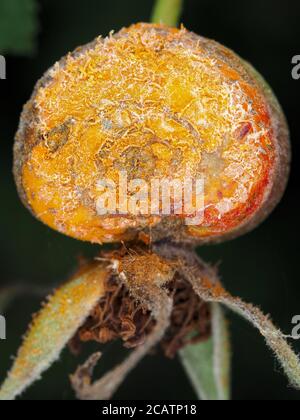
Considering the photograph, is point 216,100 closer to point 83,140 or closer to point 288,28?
point 83,140

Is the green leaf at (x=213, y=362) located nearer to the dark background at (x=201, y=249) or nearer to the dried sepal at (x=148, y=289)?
the dried sepal at (x=148, y=289)

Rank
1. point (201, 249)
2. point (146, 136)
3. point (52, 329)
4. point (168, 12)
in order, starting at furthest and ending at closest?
point (201, 249)
point (168, 12)
point (52, 329)
point (146, 136)

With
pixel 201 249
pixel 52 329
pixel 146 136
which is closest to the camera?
pixel 146 136

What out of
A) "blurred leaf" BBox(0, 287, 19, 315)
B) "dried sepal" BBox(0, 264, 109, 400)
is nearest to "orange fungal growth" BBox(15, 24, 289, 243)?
"dried sepal" BBox(0, 264, 109, 400)

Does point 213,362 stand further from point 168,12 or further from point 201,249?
point 168,12

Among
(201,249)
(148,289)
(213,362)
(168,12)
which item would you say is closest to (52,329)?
(148,289)

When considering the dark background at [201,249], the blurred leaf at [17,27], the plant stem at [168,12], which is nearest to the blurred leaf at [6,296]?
the dark background at [201,249]

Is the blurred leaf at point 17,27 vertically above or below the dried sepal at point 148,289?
above

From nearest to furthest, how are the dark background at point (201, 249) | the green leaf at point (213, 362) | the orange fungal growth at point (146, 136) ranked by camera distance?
the orange fungal growth at point (146, 136), the green leaf at point (213, 362), the dark background at point (201, 249)
